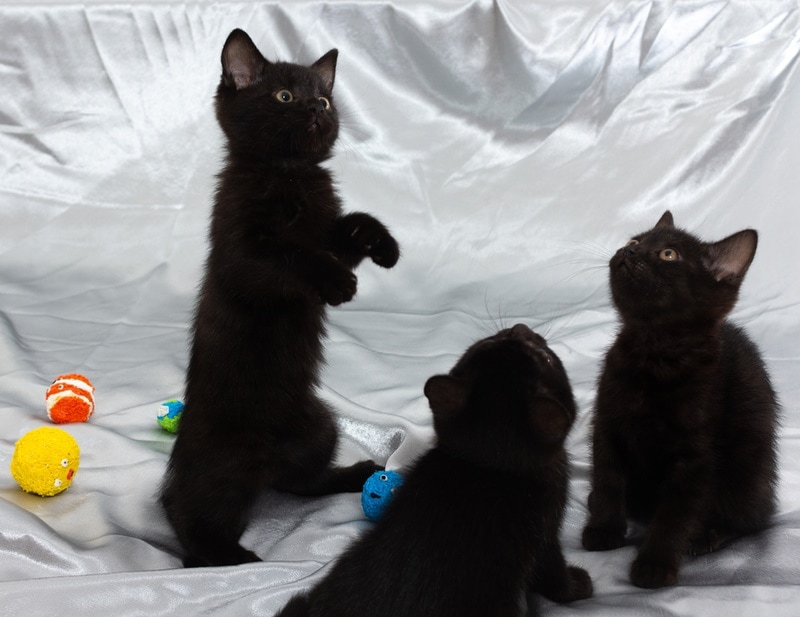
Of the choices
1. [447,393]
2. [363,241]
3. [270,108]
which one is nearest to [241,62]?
[270,108]

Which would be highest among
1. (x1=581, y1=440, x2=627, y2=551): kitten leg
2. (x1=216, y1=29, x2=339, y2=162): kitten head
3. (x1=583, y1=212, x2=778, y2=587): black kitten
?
(x1=216, y1=29, x2=339, y2=162): kitten head

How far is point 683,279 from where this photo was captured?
6.30 feet

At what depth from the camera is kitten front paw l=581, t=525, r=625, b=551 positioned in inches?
78.5

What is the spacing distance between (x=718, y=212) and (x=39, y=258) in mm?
2516

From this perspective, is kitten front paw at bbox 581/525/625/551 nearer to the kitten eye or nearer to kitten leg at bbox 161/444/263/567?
the kitten eye

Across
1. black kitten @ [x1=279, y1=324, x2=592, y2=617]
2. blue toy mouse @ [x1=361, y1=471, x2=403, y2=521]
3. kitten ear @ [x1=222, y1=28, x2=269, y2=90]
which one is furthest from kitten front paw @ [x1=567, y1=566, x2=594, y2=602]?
kitten ear @ [x1=222, y1=28, x2=269, y2=90]

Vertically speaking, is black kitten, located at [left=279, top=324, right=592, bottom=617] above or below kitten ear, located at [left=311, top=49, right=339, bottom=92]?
below

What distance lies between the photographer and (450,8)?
3.54 metres

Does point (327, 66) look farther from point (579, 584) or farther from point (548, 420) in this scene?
point (579, 584)

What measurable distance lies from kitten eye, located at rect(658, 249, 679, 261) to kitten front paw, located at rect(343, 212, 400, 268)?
0.59 m

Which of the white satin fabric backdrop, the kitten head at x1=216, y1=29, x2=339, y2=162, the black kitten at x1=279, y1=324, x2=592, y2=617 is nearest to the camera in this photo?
the black kitten at x1=279, y1=324, x2=592, y2=617

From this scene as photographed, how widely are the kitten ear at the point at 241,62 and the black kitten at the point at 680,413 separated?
0.94 metres

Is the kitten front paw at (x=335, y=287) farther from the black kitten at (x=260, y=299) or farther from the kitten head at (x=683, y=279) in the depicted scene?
the kitten head at (x=683, y=279)

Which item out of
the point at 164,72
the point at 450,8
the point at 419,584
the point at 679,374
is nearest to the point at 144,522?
the point at 419,584
